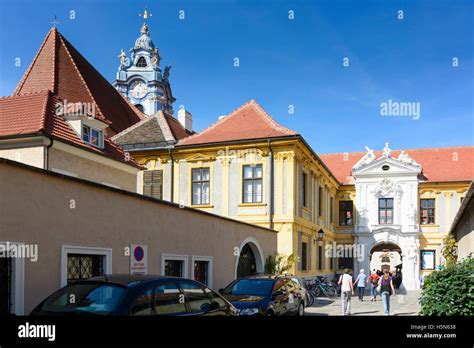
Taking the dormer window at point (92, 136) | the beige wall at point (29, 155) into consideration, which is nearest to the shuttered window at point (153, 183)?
the dormer window at point (92, 136)

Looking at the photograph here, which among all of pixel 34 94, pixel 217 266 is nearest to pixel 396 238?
pixel 217 266

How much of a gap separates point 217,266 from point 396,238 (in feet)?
79.0

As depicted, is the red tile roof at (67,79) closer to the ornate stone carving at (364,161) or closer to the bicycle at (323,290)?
the bicycle at (323,290)

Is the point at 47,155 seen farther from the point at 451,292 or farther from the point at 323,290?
the point at 323,290

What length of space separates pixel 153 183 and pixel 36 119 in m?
9.65

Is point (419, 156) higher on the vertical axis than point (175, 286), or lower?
higher

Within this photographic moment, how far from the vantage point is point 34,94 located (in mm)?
17250

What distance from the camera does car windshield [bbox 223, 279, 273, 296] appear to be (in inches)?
431

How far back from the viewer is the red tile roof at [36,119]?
15.3 meters

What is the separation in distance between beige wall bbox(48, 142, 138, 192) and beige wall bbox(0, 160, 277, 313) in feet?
16.5

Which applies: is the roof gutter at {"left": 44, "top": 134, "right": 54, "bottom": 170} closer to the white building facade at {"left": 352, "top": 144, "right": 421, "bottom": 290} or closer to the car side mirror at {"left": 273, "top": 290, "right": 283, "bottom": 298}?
the car side mirror at {"left": 273, "top": 290, "right": 283, "bottom": 298}

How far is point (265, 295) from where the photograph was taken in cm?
1071

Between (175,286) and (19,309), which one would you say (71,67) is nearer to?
(19,309)

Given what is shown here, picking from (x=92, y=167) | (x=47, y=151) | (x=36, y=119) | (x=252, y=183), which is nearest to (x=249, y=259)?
(x=252, y=183)
